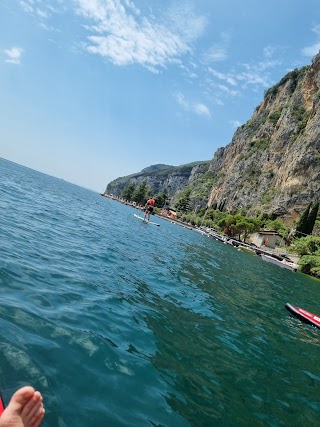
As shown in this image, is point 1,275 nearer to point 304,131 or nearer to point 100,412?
point 100,412

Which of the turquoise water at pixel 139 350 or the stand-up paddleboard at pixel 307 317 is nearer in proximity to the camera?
the turquoise water at pixel 139 350

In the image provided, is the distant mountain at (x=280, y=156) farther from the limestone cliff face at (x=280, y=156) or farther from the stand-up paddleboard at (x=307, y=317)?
the stand-up paddleboard at (x=307, y=317)

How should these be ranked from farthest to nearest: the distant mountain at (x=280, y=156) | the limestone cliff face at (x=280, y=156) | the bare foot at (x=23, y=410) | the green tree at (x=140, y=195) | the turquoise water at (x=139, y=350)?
the green tree at (x=140, y=195), the limestone cliff face at (x=280, y=156), the distant mountain at (x=280, y=156), the turquoise water at (x=139, y=350), the bare foot at (x=23, y=410)

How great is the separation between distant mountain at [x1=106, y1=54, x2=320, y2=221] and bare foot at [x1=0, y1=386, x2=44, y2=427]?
110 m

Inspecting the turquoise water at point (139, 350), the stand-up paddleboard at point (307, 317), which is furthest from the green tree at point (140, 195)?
the turquoise water at point (139, 350)

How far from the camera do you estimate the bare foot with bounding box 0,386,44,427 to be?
3348 mm

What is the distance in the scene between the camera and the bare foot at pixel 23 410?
335 cm

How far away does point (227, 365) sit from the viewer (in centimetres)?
845

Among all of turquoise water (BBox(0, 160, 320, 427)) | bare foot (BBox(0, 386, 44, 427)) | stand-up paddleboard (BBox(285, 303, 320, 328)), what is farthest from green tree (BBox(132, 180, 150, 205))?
bare foot (BBox(0, 386, 44, 427))

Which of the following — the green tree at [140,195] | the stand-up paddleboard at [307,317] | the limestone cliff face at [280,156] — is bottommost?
the stand-up paddleboard at [307,317]

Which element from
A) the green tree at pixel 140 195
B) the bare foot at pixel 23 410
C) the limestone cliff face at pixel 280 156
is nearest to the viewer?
the bare foot at pixel 23 410

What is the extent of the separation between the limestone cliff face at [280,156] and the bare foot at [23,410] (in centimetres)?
10951

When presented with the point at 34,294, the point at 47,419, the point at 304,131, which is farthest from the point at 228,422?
the point at 304,131

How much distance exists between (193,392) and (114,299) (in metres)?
4.81
